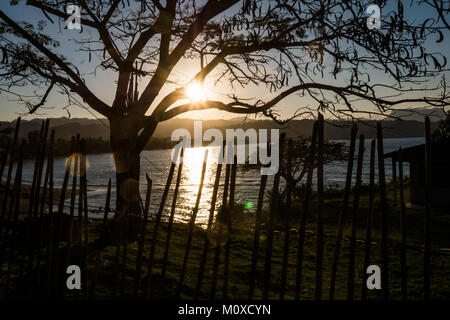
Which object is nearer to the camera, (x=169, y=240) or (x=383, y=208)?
(x=383, y=208)

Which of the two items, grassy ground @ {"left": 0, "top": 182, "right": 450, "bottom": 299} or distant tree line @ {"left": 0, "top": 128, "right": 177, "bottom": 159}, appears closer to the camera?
distant tree line @ {"left": 0, "top": 128, "right": 177, "bottom": 159}

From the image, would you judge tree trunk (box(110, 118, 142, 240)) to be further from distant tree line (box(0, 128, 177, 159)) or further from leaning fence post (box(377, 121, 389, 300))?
leaning fence post (box(377, 121, 389, 300))

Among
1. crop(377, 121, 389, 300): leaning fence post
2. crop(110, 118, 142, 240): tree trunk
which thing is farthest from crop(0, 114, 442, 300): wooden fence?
crop(110, 118, 142, 240): tree trunk

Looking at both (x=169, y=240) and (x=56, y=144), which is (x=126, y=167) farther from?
(x=56, y=144)

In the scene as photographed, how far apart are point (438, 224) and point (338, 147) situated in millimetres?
13991

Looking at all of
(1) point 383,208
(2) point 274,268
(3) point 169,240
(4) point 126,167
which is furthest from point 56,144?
(1) point 383,208

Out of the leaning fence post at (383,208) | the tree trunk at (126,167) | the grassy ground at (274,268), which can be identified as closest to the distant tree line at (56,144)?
the tree trunk at (126,167)

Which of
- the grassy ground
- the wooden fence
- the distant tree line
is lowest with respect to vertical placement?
the grassy ground

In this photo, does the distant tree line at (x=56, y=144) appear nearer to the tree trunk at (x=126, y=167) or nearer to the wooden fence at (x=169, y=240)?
the wooden fence at (x=169, y=240)

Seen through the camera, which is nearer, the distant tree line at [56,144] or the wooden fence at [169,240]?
the wooden fence at [169,240]

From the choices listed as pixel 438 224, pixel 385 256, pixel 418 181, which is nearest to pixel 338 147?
pixel 418 181

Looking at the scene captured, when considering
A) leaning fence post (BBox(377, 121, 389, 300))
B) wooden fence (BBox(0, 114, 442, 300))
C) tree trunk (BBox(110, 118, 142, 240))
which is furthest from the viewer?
tree trunk (BBox(110, 118, 142, 240))

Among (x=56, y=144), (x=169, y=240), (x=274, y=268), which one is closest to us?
(x=169, y=240)
